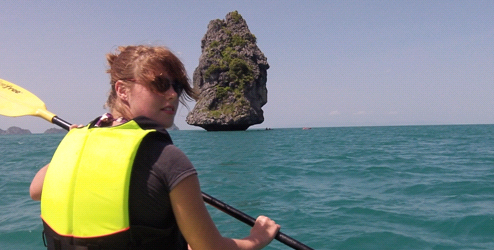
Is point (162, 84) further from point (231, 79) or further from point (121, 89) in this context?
point (231, 79)

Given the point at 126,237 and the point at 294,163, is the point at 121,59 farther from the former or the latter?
the point at 294,163

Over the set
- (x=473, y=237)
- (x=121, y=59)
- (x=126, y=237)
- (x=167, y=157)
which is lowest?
(x=473, y=237)

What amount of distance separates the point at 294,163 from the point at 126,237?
11679mm

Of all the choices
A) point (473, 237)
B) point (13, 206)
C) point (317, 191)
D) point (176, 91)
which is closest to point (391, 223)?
point (473, 237)

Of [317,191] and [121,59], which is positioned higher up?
[121,59]

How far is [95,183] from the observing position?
4.16ft

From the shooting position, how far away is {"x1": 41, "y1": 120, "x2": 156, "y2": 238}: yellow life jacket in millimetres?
1239

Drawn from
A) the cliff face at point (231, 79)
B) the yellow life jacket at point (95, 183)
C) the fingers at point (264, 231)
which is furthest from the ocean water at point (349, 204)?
the cliff face at point (231, 79)

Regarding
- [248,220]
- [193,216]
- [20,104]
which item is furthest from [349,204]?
[193,216]

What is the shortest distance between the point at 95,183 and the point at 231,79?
58.9 metres

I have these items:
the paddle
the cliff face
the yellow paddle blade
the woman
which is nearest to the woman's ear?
the woman

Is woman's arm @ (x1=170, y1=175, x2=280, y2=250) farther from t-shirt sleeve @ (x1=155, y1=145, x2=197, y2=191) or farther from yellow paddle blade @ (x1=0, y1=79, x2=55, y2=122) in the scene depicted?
yellow paddle blade @ (x1=0, y1=79, x2=55, y2=122)

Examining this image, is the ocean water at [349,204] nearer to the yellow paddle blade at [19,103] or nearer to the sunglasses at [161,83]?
the yellow paddle blade at [19,103]

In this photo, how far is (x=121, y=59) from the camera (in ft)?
4.84
